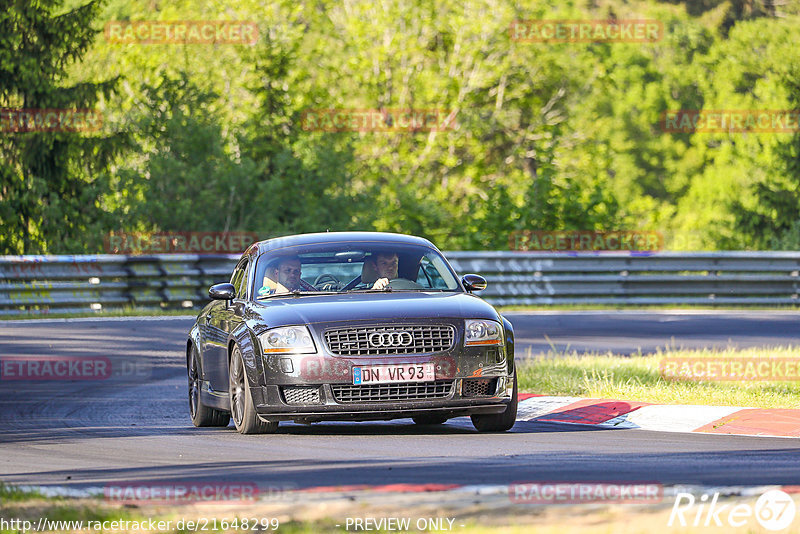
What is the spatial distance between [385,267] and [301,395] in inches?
63.0

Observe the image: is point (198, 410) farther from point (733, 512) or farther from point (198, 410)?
point (733, 512)

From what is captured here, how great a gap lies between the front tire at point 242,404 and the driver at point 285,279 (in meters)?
0.62

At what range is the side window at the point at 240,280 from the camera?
1161 centimetres

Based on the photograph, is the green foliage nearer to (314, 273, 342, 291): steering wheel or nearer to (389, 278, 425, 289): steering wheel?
(314, 273, 342, 291): steering wheel

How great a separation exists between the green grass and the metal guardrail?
10.9m

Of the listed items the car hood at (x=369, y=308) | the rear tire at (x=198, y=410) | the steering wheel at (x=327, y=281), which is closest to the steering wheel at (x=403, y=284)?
the car hood at (x=369, y=308)

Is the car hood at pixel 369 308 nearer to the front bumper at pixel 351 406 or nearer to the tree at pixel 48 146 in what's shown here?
the front bumper at pixel 351 406

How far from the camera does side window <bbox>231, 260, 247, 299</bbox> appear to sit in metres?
11.6

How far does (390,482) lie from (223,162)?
81.7ft

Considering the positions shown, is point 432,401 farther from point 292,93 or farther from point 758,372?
point 292,93

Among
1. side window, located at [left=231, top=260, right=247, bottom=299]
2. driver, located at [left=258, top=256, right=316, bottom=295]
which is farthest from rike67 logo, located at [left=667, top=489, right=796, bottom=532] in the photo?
side window, located at [left=231, top=260, right=247, bottom=299]

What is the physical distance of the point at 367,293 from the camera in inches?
425

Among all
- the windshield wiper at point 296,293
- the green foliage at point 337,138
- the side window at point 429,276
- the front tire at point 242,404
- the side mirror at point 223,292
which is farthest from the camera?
the green foliage at point 337,138

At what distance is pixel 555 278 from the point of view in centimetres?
2692
